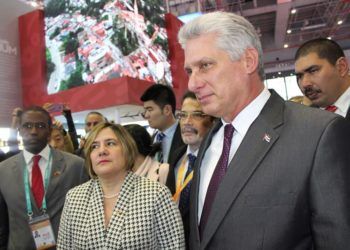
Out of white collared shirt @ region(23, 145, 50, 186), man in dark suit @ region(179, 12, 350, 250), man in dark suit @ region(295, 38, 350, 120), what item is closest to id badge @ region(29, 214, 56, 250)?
white collared shirt @ region(23, 145, 50, 186)

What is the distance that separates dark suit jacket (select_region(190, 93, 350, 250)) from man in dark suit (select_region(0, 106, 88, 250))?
1486 mm

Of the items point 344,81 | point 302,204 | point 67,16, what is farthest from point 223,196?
point 67,16

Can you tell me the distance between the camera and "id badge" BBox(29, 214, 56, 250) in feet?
7.47

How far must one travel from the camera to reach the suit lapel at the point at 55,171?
2404 mm

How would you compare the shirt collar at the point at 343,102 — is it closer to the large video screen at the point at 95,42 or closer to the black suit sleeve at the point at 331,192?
the black suit sleeve at the point at 331,192

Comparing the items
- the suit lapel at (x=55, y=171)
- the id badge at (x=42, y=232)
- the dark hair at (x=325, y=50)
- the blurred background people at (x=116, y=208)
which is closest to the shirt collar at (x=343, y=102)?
the dark hair at (x=325, y=50)

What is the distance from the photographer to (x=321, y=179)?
1.09m

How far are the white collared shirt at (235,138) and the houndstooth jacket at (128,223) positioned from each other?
1.79 feet

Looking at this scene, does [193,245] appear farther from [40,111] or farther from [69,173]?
[40,111]

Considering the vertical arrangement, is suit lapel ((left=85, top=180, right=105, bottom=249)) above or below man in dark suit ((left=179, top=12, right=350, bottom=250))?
below

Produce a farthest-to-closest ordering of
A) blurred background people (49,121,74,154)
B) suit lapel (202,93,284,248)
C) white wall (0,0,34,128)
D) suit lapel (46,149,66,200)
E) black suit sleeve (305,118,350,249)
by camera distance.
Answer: white wall (0,0,34,128)
blurred background people (49,121,74,154)
suit lapel (46,149,66,200)
suit lapel (202,93,284,248)
black suit sleeve (305,118,350,249)

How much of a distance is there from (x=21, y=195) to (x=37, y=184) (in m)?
0.12

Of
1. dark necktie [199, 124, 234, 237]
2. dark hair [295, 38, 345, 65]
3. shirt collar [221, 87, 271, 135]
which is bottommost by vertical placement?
dark necktie [199, 124, 234, 237]

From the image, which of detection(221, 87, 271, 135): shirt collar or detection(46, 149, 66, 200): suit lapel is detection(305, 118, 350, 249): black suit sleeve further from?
detection(46, 149, 66, 200): suit lapel
